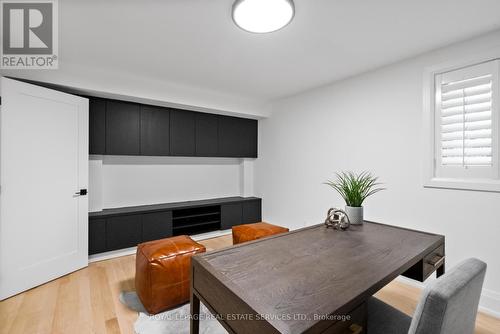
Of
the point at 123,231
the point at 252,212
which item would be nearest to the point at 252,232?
the point at 252,212

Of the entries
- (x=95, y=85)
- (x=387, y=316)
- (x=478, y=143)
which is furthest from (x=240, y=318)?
(x=95, y=85)

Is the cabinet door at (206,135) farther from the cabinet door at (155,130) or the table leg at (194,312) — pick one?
the table leg at (194,312)

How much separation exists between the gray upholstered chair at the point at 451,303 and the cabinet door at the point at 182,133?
339 cm

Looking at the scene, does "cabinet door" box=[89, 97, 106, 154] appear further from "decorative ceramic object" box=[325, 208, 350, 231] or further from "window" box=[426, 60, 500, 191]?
"window" box=[426, 60, 500, 191]

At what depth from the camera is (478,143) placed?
80.9 inches

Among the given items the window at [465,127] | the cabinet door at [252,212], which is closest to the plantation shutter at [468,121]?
the window at [465,127]

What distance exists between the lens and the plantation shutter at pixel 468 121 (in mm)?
1982

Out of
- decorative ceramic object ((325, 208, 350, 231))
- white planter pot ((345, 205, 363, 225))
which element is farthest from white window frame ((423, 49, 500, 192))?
decorative ceramic object ((325, 208, 350, 231))

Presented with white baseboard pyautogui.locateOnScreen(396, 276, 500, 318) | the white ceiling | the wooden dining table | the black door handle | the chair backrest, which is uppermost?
the white ceiling

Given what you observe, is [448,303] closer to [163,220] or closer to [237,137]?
[163,220]

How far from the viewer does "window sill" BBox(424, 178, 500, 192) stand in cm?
196

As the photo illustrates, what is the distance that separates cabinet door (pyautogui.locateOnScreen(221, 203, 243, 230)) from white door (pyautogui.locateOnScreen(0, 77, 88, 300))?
195 centimetres

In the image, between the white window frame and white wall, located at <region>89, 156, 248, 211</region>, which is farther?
white wall, located at <region>89, 156, 248, 211</region>

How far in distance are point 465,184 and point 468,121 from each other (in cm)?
58
